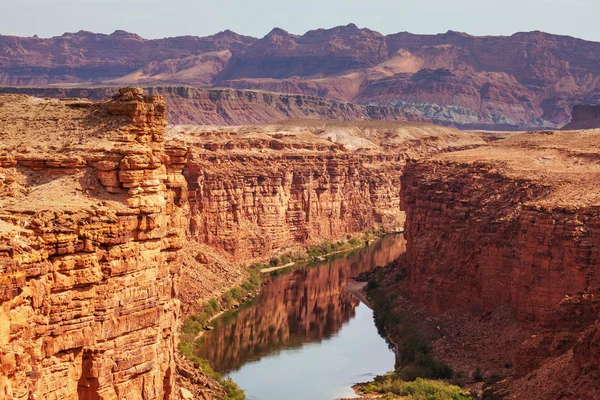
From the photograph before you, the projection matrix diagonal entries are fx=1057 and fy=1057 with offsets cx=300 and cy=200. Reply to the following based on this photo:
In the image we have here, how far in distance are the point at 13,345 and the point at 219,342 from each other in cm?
Answer: 3407

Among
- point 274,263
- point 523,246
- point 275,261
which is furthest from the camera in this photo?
point 275,261

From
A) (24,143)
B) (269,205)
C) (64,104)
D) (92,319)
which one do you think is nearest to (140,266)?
(92,319)

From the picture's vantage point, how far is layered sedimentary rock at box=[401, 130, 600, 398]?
33.6 meters

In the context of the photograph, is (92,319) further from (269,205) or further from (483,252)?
(269,205)

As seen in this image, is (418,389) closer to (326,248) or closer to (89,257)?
(89,257)

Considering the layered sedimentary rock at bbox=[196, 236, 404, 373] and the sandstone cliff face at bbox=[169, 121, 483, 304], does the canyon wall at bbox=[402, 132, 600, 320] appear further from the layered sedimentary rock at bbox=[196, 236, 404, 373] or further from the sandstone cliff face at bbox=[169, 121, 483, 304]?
the sandstone cliff face at bbox=[169, 121, 483, 304]

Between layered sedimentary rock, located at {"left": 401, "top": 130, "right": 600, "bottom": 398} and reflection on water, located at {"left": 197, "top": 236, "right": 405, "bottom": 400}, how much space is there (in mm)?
4427

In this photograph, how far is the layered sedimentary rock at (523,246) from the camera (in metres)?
33.6

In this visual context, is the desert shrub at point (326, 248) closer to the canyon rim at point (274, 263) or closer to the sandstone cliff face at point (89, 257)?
the canyon rim at point (274, 263)

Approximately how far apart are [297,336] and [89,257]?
34.6 metres

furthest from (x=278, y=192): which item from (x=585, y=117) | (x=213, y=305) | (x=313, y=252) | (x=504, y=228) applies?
(x=585, y=117)

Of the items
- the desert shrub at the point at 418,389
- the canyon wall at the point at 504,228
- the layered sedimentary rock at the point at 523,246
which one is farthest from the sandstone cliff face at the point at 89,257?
the canyon wall at the point at 504,228

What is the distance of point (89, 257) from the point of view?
22.2 m

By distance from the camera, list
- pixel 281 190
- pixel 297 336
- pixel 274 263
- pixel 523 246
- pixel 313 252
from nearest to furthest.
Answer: pixel 523 246, pixel 297 336, pixel 274 263, pixel 281 190, pixel 313 252
